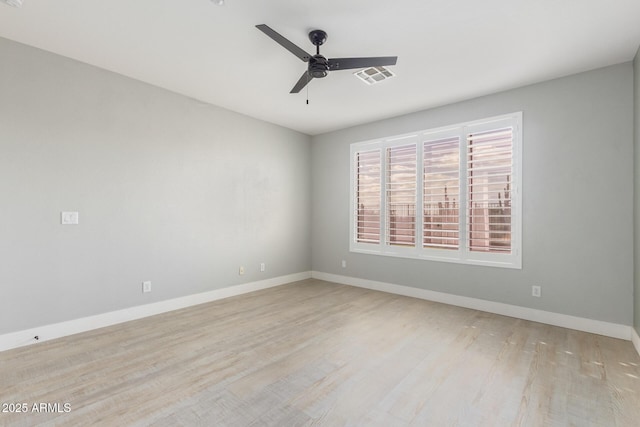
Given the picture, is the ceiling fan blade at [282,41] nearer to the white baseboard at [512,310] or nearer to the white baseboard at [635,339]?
the white baseboard at [512,310]

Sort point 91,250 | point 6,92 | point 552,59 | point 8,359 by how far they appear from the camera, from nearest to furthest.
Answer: point 8,359
point 6,92
point 552,59
point 91,250

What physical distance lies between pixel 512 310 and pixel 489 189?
5.04ft

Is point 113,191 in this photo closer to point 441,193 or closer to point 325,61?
point 325,61

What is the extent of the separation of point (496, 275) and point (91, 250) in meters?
4.80

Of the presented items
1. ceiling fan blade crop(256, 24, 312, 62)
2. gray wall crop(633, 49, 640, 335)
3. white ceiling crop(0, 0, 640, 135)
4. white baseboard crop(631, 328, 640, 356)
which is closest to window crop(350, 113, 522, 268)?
white ceiling crop(0, 0, 640, 135)

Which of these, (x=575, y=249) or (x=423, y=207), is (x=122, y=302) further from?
(x=575, y=249)

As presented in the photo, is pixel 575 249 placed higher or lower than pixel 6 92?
lower

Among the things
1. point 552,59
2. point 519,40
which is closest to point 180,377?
point 519,40

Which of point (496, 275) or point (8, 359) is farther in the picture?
point (496, 275)

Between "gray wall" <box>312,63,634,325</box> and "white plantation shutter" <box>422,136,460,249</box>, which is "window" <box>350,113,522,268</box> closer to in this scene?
"white plantation shutter" <box>422,136,460,249</box>

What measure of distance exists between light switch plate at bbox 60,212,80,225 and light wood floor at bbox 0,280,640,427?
3.84 ft

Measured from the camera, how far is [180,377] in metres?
2.35

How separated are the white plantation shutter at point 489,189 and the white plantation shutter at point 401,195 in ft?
2.73

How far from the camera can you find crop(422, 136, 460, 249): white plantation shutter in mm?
→ 4254
